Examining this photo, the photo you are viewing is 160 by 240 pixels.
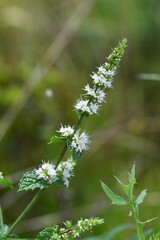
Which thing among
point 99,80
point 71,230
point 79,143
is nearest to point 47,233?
point 71,230

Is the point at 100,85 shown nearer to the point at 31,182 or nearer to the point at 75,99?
the point at 31,182

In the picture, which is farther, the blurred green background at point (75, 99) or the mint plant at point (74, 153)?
the blurred green background at point (75, 99)

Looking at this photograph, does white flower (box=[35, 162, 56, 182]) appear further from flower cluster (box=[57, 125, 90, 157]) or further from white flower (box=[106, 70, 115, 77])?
white flower (box=[106, 70, 115, 77])

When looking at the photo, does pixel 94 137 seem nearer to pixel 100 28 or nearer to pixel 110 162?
pixel 110 162

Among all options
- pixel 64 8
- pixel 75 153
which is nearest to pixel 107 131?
pixel 64 8

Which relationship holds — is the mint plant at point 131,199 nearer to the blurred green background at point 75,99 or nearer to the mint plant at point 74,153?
the mint plant at point 74,153

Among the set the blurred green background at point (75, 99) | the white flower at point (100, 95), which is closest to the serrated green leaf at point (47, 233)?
the white flower at point (100, 95)

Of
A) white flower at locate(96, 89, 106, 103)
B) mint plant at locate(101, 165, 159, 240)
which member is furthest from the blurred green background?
white flower at locate(96, 89, 106, 103)
